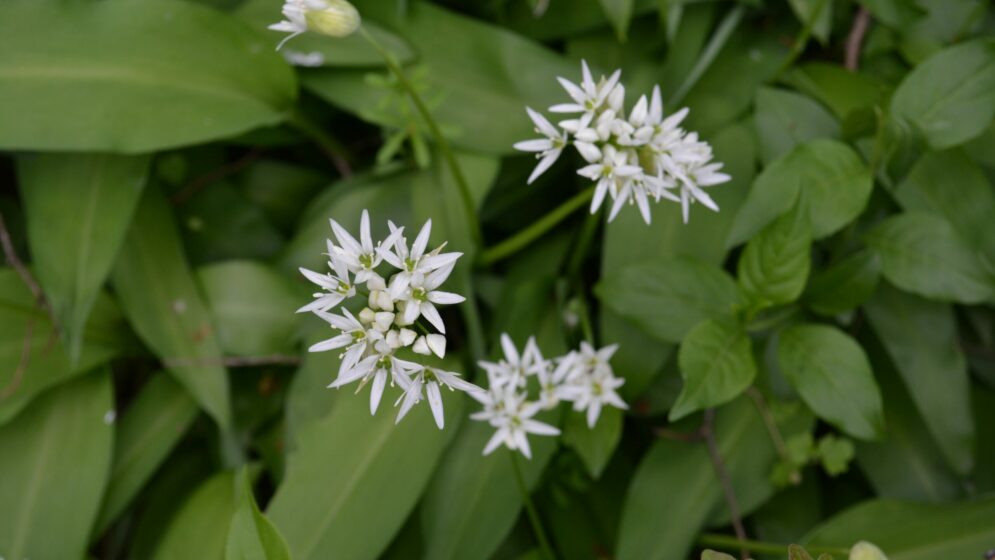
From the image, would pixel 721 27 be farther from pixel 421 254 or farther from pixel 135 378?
pixel 135 378

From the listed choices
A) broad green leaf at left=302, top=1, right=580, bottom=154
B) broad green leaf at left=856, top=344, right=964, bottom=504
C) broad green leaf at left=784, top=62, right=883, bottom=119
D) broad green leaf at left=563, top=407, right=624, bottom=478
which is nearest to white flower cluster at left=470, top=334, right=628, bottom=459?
broad green leaf at left=563, top=407, right=624, bottom=478

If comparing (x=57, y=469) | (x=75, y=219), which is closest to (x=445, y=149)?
(x=75, y=219)

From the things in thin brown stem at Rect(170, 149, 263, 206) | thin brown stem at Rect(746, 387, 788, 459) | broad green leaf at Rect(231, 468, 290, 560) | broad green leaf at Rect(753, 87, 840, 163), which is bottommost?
thin brown stem at Rect(746, 387, 788, 459)

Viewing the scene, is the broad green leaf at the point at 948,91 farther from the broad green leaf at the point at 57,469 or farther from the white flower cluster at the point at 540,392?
the broad green leaf at the point at 57,469

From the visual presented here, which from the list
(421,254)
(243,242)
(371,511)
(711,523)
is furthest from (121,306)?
(711,523)

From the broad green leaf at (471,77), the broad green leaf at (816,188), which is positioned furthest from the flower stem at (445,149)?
the broad green leaf at (816,188)

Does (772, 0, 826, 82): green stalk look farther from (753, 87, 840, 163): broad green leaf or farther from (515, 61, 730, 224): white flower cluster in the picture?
(515, 61, 730, 224): white flower cluster

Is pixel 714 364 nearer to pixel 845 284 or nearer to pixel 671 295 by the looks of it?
pixel 671 295
